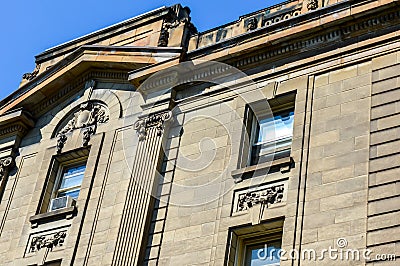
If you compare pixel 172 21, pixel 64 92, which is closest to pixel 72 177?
pixel 64 92

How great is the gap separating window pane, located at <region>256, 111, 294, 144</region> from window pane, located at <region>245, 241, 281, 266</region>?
9.62ft

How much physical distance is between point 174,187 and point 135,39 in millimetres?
6324

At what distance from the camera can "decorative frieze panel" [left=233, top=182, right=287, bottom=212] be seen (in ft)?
63.5

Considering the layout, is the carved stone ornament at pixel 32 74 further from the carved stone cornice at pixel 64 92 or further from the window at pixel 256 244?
the window at pixel 256 244

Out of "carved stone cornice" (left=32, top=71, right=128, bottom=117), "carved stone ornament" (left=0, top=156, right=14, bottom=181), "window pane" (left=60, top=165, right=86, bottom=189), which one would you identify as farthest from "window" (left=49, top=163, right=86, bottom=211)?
"carved stone cornice" (left=32, top=71, right=128, bottom=117)

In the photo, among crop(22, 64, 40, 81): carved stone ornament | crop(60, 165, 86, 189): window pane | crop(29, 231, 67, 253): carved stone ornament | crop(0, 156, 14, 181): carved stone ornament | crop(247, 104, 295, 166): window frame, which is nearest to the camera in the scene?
crop(247, 104, 295, 166): window frame

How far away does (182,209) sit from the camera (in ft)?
67.0

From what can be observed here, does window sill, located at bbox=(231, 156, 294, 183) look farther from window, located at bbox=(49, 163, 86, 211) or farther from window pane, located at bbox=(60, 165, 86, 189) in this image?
window pane, located at bbox=(60, 165, 86, 189)

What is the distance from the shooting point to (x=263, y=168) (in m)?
20.0

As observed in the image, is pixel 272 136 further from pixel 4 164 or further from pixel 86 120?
pixel 4 164

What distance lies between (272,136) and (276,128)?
247 millimetres

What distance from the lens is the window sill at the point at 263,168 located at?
64.2 feet

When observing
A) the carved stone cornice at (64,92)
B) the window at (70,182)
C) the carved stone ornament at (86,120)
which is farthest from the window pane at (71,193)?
the carved stone cornice at (64,92)

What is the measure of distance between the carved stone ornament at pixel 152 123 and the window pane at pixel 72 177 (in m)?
2.26
